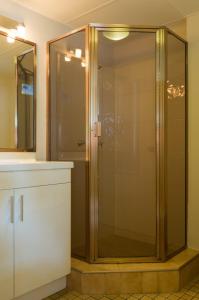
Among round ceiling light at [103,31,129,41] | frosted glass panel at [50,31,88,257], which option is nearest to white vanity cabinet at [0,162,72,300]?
frosted glass panel at [50,31,88,257]

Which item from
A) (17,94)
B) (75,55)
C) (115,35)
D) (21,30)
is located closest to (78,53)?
(75,55)

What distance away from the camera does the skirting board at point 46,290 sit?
5.26 feet

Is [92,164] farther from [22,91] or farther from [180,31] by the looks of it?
[180,31]

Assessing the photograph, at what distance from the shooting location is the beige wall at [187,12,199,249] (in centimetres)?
216

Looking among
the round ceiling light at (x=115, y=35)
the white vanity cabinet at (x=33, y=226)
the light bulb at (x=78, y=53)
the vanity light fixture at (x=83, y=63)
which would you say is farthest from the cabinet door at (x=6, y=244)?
the round ceiling light at (x=115, y=35)

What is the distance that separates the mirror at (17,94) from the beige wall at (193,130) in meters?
1.34

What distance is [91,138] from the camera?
1892mm

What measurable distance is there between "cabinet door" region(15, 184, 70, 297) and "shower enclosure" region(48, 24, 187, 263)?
0.78 feet

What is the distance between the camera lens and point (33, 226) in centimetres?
155

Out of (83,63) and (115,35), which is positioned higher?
(115,35)

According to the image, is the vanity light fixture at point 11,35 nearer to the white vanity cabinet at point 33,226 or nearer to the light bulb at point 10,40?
the light bulb at point 10,40

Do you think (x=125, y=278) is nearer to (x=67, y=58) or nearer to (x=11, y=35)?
(x=67, y=58)

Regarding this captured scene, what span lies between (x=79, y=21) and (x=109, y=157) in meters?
1.27

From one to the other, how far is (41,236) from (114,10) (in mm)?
1856
